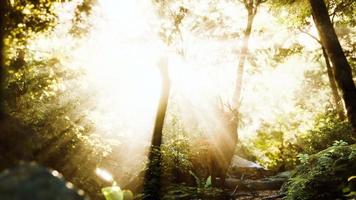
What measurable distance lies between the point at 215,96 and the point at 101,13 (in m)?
7.24

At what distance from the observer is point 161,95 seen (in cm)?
1378

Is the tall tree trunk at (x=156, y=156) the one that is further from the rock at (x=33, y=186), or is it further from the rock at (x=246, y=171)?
the rock at (x=33, y=186)

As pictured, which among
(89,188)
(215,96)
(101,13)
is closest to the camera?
(101,13)

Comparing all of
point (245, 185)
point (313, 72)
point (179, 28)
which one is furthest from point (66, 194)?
point (313, 72)

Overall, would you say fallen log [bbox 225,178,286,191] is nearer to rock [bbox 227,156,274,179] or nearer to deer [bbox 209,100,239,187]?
deer [bbox 209,100,239,187]

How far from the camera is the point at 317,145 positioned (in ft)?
→ 60.1

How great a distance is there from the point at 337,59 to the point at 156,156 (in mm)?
6352

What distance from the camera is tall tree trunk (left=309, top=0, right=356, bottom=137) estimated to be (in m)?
8.62

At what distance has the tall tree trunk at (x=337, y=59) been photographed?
28.3ft

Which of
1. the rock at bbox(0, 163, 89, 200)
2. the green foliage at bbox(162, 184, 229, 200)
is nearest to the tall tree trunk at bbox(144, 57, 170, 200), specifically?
the green foliage at bbox(162, 184, 229, 200)

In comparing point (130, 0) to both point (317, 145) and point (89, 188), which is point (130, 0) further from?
point (317, 145)

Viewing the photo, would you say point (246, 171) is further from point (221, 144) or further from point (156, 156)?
point (156, 156)

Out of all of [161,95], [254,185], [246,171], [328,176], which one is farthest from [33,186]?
[246,171]

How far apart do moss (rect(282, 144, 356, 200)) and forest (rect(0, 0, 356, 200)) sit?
28 millimetres
